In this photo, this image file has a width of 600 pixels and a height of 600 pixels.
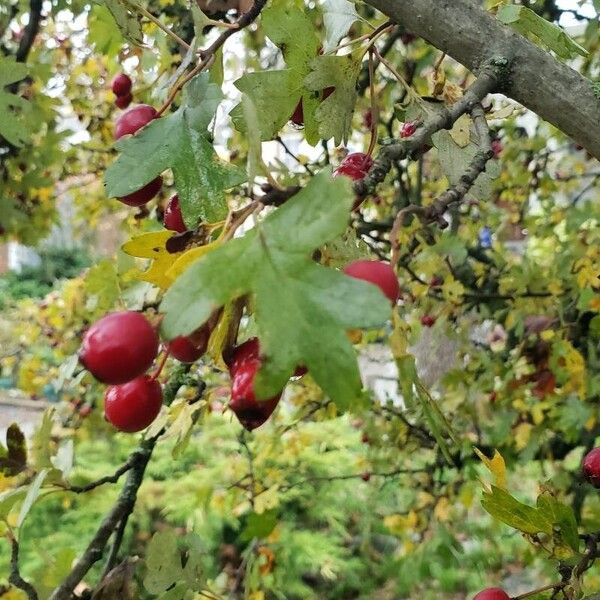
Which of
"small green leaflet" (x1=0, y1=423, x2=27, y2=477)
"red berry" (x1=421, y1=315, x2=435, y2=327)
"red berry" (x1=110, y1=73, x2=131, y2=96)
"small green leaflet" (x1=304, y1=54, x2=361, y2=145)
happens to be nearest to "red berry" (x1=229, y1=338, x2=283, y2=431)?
"small green leaflet" (x1=304, y1=54, x2=361, y2=145)

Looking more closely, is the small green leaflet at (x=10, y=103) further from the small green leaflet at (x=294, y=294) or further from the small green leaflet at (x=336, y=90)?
the small green leaflet at (x=294, y=294)

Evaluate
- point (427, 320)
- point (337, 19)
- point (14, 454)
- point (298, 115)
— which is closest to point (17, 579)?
point (14, 454)

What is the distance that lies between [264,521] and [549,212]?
1647mm

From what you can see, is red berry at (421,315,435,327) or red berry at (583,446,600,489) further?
red berry at (421,315,435,327)

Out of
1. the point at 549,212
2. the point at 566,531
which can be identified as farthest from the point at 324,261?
the point at 549,212

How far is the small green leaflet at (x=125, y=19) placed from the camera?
800 mm

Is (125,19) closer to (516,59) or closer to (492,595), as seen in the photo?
(516,59)

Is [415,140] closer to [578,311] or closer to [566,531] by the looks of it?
[566,531]

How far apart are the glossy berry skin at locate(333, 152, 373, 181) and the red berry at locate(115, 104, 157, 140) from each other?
0.72 ft

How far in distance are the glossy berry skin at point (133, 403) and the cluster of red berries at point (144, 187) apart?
0.16 m

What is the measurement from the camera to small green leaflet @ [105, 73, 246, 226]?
69 centimetres

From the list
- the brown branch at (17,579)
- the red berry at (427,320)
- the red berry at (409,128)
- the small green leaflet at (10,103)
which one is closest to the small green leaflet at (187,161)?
the red berry at (409,128)

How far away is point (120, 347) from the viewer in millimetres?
601

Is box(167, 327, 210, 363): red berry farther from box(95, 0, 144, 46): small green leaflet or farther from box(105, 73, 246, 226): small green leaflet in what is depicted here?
box(95, 0, 144, 46): small green leaflet
